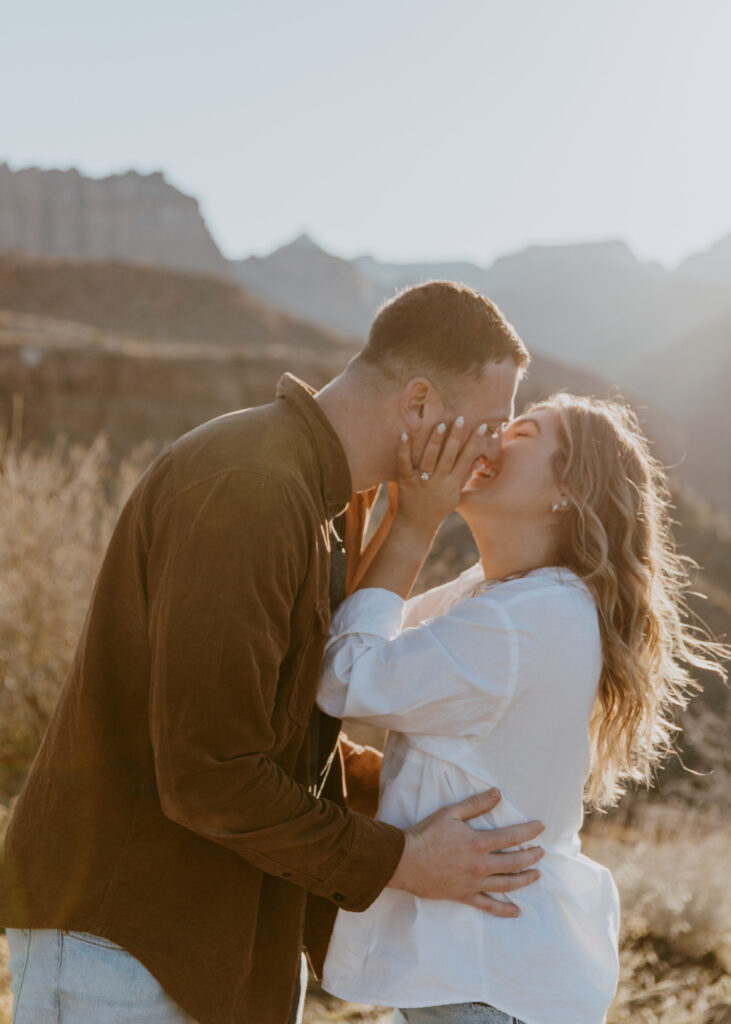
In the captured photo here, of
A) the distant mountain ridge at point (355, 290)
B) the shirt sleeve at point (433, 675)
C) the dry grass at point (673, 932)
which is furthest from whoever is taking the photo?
the distant mountain ridge at point (355, 290)

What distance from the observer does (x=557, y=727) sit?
2.07m

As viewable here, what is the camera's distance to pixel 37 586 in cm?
588

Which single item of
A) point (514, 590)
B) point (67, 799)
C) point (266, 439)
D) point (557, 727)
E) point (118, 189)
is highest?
point (118, 189)

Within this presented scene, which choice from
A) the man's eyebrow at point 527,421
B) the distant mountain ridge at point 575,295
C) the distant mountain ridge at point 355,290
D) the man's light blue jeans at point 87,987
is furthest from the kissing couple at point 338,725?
the distant mountain ridge at point 575,295

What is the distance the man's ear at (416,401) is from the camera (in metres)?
2.18

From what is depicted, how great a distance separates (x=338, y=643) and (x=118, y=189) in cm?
11418

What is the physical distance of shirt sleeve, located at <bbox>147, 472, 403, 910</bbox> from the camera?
170 cm

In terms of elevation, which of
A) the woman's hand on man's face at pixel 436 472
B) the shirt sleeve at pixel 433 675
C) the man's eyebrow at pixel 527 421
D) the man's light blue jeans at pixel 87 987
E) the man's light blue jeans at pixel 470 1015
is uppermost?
the man's eyebrow at pixel 527 421

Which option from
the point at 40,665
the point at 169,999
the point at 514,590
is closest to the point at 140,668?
the point at 169,999

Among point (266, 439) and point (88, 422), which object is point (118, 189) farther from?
point (266, 439)

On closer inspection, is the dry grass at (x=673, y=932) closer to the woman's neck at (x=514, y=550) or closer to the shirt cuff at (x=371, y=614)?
the woman's neck at (x=514, y=550)

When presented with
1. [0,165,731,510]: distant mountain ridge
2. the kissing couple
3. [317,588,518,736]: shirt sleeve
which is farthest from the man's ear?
[0,165,731,510]: distant mountain ridge

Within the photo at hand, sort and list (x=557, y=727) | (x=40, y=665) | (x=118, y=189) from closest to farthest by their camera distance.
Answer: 1. (x=557, y=727)
2. (x=40, y=665)
3. (x=118, y=189)

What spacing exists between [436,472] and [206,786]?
37.8 inches
